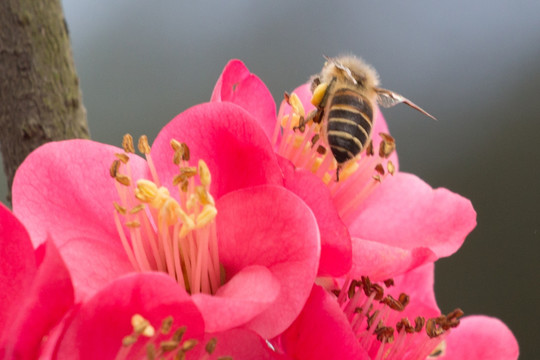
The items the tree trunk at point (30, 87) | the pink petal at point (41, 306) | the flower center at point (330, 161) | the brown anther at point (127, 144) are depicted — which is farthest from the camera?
the tree trunk at point (30, 87)

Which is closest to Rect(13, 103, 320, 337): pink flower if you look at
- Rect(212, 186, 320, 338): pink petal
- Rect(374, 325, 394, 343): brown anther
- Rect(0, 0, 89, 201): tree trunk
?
Rect(212, 186, 320, 338): pink petal

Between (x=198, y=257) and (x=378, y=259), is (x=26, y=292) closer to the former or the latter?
(x=198, y=257)

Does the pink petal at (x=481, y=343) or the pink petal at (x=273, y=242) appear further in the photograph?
the pink petal at (x=481, y=343)

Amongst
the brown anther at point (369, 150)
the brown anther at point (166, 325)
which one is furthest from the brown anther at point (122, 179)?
the brown anther at point (369, 150)

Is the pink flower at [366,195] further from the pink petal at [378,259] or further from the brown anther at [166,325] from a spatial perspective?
the brown anther at [166,325]

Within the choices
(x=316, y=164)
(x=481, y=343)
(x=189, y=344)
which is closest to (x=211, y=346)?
(x=189, y=344)

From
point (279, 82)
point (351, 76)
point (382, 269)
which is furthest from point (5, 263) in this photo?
point (279, 82)

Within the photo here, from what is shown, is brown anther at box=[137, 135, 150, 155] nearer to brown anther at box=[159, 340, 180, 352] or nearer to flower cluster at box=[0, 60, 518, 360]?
flower cluster at box=[0, 60, 518, 360]
